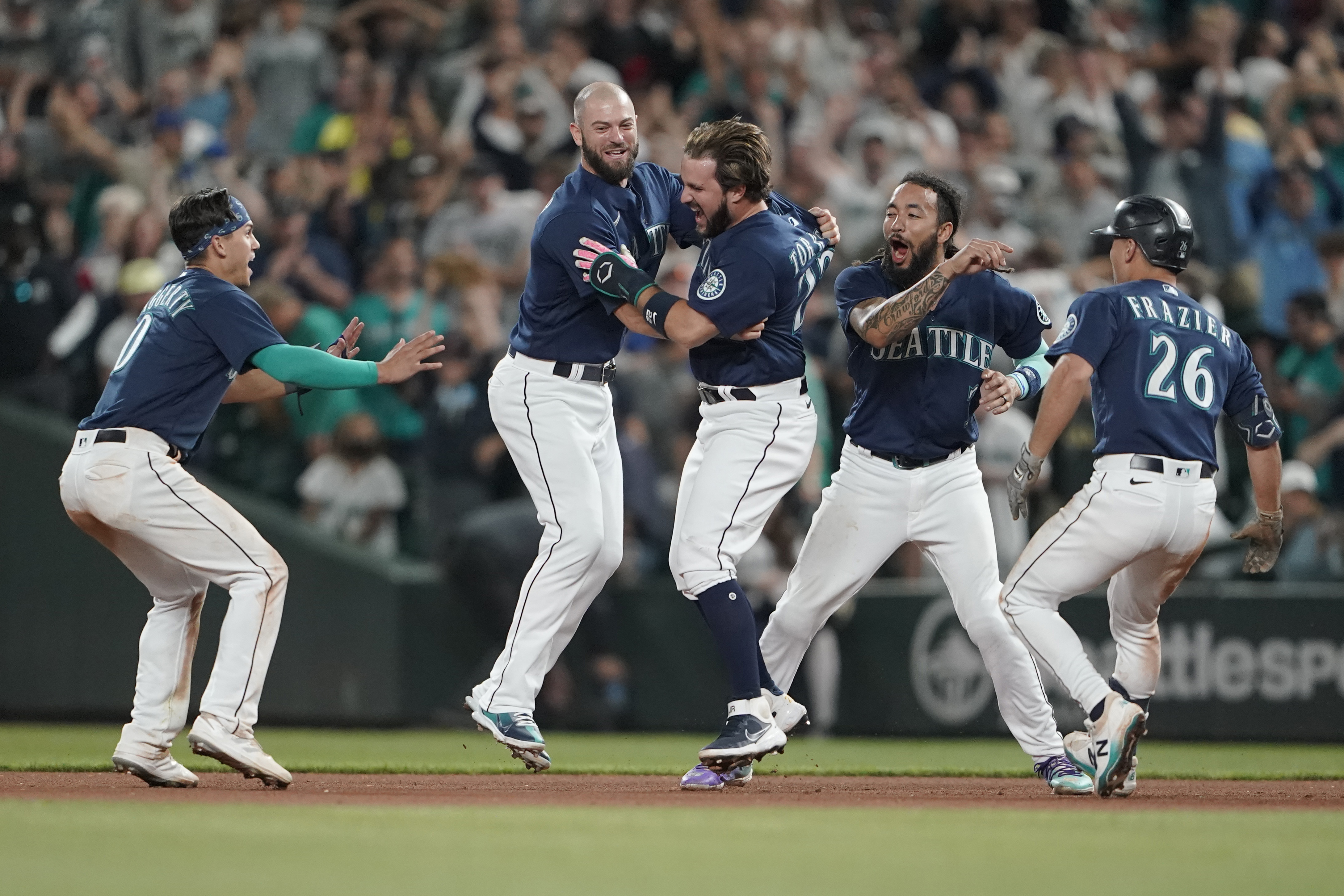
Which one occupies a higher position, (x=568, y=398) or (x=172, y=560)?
(x=568, y=398)

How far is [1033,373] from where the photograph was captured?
23.7 ft

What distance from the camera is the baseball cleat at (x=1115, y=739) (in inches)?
253

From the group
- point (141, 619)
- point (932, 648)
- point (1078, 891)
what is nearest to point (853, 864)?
point (1078, 891)

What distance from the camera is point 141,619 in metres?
11.4

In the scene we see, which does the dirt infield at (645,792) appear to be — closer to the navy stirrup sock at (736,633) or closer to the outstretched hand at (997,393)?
the navy stirrup sock at (736,633)

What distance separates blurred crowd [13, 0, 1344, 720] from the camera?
11398 mm

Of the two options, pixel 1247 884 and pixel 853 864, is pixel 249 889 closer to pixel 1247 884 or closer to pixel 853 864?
pixel 853 864

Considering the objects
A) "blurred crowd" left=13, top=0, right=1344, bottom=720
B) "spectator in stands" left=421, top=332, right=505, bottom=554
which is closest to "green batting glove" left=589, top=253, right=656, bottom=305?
"blurred crowd" left=13, top=0, right=1344, bottom=720

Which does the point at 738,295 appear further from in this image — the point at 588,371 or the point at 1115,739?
the point at 1115,739

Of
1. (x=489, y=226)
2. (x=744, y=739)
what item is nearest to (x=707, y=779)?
(x=744, y=739)

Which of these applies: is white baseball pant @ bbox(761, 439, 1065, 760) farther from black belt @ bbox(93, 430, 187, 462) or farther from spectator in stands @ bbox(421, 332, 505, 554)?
spectator in stands @ bbox(421, 332, 505, 554)

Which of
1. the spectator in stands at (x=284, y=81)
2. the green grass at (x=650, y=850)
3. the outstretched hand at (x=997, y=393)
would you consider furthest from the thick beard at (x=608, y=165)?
the spectator in stands at (x=284, y=81)

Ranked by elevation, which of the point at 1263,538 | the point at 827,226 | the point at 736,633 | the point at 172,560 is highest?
the point at 827,226

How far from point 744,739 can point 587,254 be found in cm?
198
